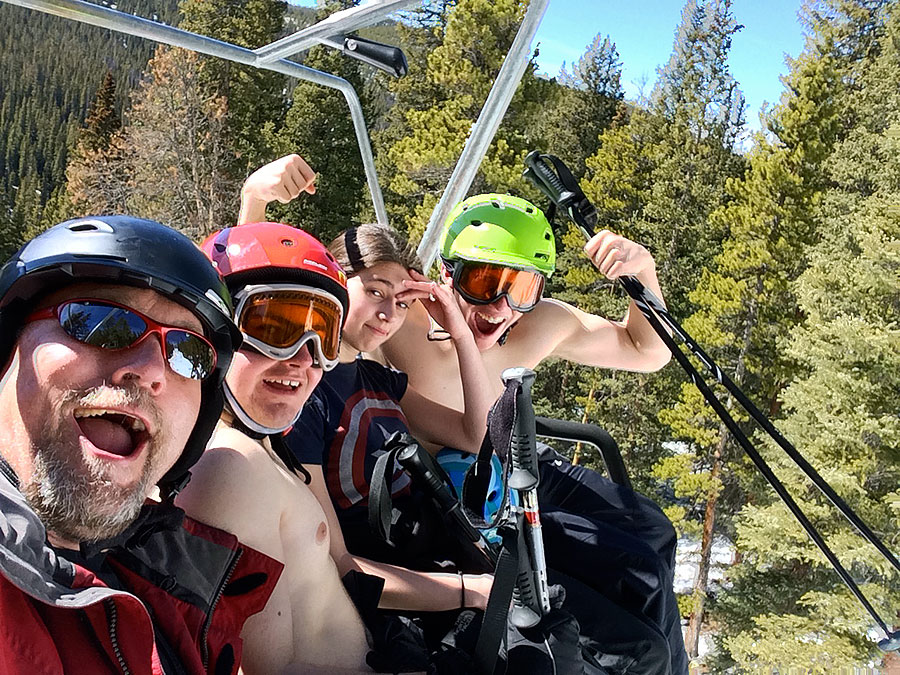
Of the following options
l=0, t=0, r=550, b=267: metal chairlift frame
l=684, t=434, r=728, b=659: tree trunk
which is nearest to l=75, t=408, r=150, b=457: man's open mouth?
l=0, t=0, r=550, b=267: metal chairlift frame

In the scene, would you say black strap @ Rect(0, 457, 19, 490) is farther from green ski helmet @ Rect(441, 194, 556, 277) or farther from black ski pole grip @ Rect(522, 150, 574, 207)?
black ski pole grip @ Rect(522, 150, 574, 207)

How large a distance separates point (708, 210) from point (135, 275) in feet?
83.9

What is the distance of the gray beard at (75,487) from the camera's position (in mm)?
1202

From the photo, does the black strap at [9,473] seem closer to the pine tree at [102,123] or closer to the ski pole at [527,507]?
the ski pole at [527,507]

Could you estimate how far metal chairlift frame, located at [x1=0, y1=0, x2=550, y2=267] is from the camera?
93.5 inches

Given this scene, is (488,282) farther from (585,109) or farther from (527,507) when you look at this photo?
(585,109)

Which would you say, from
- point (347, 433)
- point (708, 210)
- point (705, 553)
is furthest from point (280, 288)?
point (708, 210)

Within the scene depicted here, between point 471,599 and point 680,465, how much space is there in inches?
773

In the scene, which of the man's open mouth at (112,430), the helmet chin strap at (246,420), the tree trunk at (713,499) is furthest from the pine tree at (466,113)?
the man's open mouth at (112,430)

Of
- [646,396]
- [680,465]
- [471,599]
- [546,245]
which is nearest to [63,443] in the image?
[471,599]

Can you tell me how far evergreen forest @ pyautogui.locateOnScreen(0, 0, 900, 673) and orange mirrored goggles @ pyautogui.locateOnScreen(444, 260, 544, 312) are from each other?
11137 millimetres

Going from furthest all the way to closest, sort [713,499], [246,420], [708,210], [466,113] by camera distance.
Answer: [708,210] < [713,499] < [466,113] < [246,420]

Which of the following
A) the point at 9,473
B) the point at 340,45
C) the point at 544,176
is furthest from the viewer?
the point at 544,176

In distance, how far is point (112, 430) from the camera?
129cm
